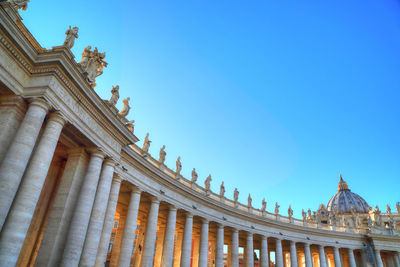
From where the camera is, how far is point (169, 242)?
37438 mm

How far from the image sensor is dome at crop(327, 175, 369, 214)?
13588 centimetres

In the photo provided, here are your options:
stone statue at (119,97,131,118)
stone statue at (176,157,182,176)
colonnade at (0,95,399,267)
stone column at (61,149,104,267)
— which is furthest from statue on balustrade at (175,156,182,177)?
stone column at (61,149,104,267)

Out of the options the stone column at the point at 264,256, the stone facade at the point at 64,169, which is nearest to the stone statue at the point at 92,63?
the stone facade at the point at 64,169

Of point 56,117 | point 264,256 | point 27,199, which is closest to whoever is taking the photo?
point 27,199

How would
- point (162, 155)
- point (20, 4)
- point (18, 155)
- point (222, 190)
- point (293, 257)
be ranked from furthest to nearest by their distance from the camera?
point (293, 257) < point (222, 190) < point (162, 155) < point (20, 4) < point (18, 155)

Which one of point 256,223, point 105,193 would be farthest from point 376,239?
point 105,193

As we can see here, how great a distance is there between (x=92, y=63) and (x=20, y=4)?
693 centimetres

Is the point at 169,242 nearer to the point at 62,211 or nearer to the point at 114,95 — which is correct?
the point at 62,211

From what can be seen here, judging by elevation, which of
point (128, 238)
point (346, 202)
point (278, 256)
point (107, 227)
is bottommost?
point (128, 238)

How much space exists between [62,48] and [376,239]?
83868 mm

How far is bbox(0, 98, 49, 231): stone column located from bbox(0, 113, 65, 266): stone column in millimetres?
494

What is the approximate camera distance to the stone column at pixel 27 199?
16188mm

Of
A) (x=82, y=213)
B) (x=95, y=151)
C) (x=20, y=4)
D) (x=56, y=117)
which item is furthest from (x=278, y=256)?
(x=20, y=4)

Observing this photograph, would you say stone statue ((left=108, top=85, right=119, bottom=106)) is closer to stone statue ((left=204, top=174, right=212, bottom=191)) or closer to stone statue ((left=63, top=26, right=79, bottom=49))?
stone statue ((left=63, top=26, right=79, bottom=49))
